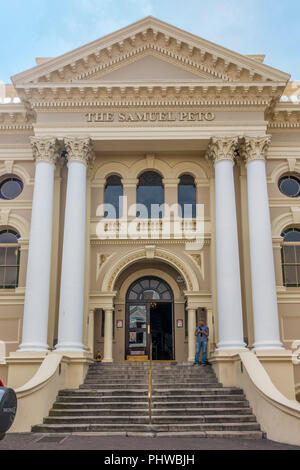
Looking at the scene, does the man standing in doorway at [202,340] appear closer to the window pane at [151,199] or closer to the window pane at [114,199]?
the window pane at [151,199]

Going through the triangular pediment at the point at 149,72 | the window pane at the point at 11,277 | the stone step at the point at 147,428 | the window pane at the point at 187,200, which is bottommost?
the stone step at the point at 147,428

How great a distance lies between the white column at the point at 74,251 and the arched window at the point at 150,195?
260 cm

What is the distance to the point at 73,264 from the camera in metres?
17.7

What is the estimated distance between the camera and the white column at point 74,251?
1709 cm

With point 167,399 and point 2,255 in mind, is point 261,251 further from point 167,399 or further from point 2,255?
point 2,255

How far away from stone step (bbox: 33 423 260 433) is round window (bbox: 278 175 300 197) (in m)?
10.9

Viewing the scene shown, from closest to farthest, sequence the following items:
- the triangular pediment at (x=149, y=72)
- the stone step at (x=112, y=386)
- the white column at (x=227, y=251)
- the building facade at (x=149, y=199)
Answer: the stone step at (x=112, y=386) → the white column at (x=227, y=251) → the building facade at (x=149, y=199) → the triangular pediment at (x=149, y=72)

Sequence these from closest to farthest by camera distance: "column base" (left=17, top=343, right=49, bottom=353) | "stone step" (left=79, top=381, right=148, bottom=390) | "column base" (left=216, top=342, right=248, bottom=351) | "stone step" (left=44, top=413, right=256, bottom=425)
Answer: "stone step" (left=44, top=413, right=256, bottom=425) < "stone step" (left=79, top=381, right=148, bottom=390) < "column base" (left=216, top=342, right=248, bottom=351) < "column base" (left=17, top=343, right=49, bottom=353)

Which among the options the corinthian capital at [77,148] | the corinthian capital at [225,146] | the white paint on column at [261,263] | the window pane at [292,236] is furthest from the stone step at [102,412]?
the window pane at [292,236]

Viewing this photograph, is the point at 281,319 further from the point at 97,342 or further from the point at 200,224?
the point at 97,342

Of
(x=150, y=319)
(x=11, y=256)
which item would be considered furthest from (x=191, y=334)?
(x=11, y=256)

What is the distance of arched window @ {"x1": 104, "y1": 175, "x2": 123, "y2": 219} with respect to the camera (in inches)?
805

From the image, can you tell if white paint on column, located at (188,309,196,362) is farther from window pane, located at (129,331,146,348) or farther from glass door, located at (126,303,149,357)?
window pane, located at (129,331,146,348)

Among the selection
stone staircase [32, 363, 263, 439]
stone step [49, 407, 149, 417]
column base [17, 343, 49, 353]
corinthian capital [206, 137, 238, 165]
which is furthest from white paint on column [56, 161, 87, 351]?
corinthian capital [206, 137, 238, 165]
